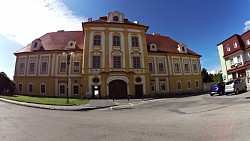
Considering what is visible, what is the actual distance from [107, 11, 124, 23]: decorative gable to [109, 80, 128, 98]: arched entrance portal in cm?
1141

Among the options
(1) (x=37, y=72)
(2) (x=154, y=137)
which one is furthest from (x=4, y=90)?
(2) (x=154, y=137)

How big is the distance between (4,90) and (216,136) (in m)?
33.8

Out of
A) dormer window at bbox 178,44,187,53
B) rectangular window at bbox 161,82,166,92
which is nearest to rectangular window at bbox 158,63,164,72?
rectangular window at bbox 161,82,166,92

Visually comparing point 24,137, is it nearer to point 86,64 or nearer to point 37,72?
point 86,64

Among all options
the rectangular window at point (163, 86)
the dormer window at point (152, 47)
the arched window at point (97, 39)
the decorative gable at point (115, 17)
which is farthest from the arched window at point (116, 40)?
the rectangular window at point (163, 86)

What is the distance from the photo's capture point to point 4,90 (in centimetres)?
2903

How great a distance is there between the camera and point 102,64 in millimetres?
27578

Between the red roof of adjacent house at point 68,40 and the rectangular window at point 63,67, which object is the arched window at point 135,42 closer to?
the red roof of adjacent house at point 68,40

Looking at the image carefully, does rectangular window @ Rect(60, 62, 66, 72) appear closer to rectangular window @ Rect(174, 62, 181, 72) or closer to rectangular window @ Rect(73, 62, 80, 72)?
rectangular window @ Rect(73, 62, 80, 72)

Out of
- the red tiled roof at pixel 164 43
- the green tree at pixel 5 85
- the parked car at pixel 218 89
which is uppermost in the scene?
the red tiled roof at pixel 164 43

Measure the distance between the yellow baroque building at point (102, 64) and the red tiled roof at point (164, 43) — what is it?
325 mm

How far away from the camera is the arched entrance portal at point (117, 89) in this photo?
27250 mm

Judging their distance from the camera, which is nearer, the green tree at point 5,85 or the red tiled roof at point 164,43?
the green tree at point 5,85

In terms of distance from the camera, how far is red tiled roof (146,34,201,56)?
3770 centimetres
